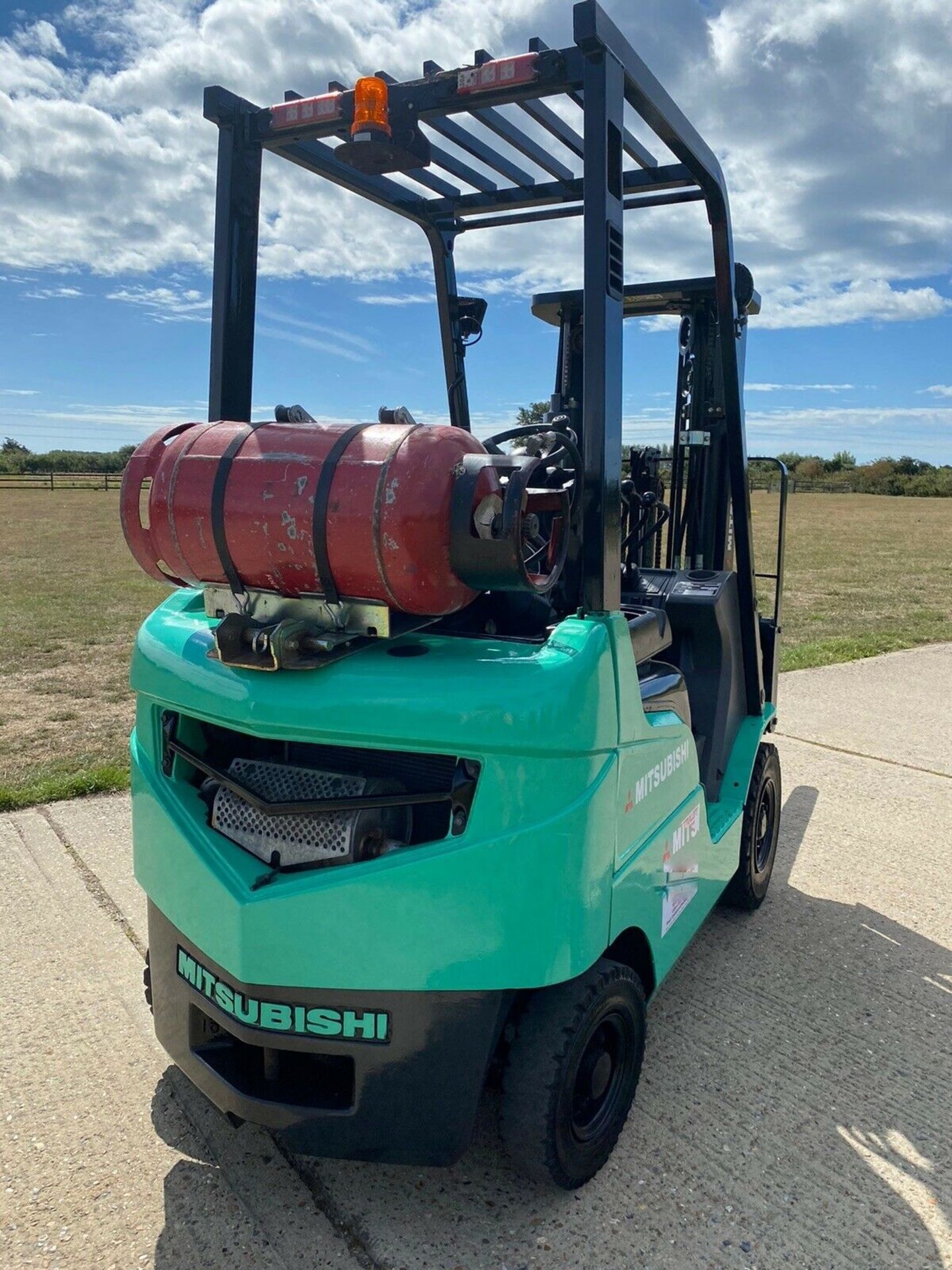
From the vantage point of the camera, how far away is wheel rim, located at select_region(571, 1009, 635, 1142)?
244cm

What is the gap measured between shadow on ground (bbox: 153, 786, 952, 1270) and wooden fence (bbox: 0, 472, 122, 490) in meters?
43.9

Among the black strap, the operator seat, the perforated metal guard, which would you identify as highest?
the black strap

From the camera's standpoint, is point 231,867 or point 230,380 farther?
point 230,380

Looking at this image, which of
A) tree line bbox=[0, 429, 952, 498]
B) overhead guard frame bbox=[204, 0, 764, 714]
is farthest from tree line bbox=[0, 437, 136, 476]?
overhead guard frame bbox=[204, 0, 764, 714]

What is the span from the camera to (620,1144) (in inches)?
103

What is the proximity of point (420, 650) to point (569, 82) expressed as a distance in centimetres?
137

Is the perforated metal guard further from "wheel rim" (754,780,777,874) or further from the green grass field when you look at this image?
the green grass field

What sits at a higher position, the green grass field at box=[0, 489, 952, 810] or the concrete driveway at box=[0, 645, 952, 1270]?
the green grass field at box=[0, 489, 952, 810]

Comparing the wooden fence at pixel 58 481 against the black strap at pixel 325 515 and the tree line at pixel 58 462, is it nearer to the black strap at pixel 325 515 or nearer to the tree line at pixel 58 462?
the tree line at pixel 58 462

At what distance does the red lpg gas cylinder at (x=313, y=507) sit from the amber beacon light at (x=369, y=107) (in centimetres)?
79

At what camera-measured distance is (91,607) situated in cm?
1171

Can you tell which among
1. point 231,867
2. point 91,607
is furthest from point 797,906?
point 91,607

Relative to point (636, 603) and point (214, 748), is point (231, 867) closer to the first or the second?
point (214, 748)

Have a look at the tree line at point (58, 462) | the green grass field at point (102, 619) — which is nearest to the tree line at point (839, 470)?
the tree line at point (58, 462)
